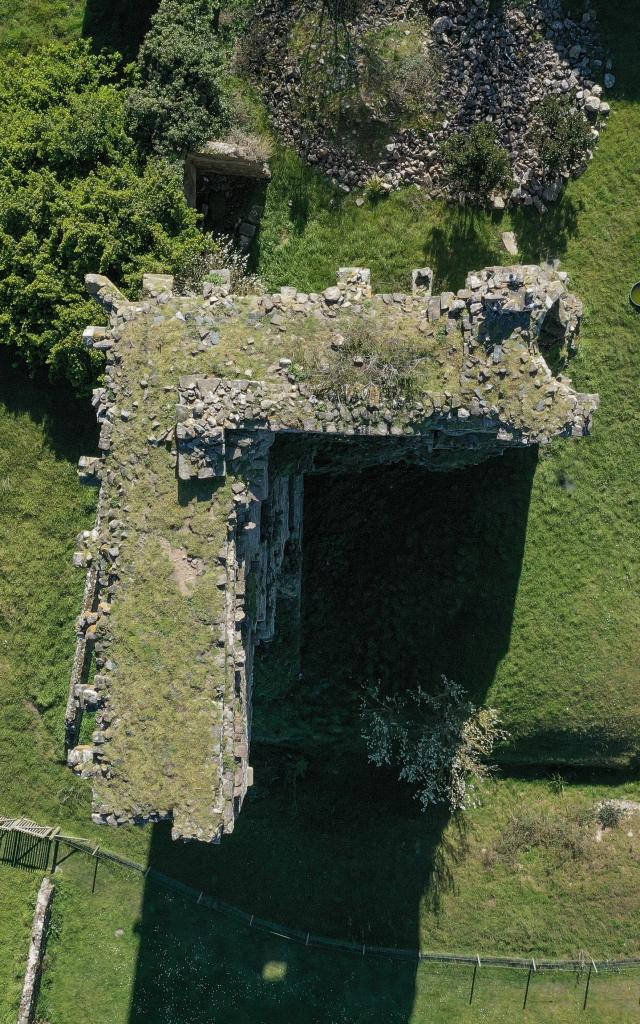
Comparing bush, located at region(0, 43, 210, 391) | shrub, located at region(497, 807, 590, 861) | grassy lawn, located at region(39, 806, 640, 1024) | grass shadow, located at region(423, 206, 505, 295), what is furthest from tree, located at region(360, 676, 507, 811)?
bush, located at region(0, 43, 210, 391)

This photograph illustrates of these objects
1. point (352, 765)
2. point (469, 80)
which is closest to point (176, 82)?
point (469, 80)

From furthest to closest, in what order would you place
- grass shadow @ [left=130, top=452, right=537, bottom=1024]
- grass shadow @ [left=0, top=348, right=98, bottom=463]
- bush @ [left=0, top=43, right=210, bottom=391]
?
grass shadow @ [left=0, top=348, right=98, bottom=463]
grass shadow @ [left=130, top=452, right=537, bottom=1024]
bush @ [left=0, top=43, right=210, bottom=391]

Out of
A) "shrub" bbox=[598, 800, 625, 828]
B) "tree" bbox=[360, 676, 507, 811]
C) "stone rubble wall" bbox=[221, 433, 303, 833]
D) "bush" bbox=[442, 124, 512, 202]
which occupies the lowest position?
"shrub" bbox=[598, 800, 625, 828]

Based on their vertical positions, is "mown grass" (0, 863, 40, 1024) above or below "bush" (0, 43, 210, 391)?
below

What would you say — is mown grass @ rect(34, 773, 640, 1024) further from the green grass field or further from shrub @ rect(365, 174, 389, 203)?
shrub @ rect(365, 174, 389, 203)

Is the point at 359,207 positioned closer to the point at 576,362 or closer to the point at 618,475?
the point at 576,362

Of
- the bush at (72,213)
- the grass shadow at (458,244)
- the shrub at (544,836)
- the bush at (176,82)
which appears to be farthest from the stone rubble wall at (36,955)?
the bush at (176,82)
